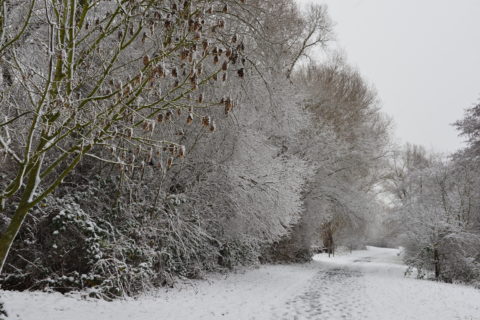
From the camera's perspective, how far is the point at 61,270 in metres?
6.78

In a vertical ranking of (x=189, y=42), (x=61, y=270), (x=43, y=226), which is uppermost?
(x=189, y=42)

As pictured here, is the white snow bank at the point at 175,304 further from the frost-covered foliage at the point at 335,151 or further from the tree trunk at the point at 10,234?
the frost-covered foliage at the point at 335,151

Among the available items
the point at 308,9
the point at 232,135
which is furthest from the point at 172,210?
the point at 308,9

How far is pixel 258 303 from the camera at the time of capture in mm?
7582

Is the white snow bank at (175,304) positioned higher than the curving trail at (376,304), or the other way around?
the white snow bank at (175,304)

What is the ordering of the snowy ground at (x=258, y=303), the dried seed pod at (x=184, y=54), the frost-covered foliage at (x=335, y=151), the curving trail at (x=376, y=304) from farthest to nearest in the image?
the frost-covered foliage at (x=335, y=151), the curving trail at (x=376, y=304), the snowy ground at (x=258, y=303), the dried seed pod at (x=184, y=54)

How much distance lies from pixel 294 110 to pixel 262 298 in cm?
615

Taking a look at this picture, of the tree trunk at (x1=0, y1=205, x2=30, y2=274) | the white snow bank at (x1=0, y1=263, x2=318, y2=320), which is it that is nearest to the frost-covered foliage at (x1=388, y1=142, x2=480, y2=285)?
the white snow bank at (x1=0, y1=263, x2=318, y2=320)

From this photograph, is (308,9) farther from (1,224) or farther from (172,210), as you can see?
(1,224)

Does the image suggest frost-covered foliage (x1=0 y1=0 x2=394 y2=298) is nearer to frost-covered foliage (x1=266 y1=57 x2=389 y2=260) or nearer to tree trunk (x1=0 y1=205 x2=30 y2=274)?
tree trunk (x1=0 y1=205 x2=30 y2=274)

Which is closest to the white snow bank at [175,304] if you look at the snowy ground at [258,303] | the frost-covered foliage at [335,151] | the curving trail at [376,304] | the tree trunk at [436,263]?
the snowy ground at [258,303]

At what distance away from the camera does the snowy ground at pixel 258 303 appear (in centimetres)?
567

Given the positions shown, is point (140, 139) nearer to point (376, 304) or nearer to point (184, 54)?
point (184, 54)

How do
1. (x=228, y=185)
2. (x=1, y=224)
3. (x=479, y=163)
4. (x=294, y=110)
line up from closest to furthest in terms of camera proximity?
(x=1, y=224) < (x=228, y=185) < (x=294, y=110) < (x=479, y=163)
